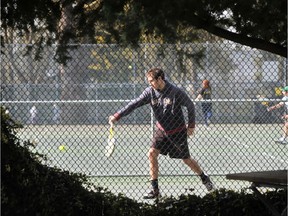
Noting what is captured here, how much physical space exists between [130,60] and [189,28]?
306 inches

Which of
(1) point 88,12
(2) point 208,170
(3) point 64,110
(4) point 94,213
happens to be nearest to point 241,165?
(2) point 208,170

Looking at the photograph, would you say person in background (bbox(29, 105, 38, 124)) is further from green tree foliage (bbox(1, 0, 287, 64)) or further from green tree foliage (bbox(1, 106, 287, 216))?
green tree foliage (bbox(1, 0, 287, 64))

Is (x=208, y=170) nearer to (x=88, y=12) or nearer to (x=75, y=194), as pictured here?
(x=75, y=194)

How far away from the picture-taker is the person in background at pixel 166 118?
11.0m

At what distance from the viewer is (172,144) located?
1144 centimetres

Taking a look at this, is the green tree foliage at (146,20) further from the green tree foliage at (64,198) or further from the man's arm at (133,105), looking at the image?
the man's arm at (133,105)

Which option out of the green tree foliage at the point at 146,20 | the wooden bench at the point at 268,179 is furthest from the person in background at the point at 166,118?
the green tree foliage at the point at 146,20

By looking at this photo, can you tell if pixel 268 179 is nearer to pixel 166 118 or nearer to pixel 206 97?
pixel 166 118

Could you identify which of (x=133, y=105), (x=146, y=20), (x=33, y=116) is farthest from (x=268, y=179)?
(x=33, y=116)

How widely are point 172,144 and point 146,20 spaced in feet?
19.4

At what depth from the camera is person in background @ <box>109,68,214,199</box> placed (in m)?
11.0

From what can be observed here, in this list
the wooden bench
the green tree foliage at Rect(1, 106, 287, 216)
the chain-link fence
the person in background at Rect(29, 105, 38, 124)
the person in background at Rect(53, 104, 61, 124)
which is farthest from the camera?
the person in background at Rect(29, 105, 38, 124)

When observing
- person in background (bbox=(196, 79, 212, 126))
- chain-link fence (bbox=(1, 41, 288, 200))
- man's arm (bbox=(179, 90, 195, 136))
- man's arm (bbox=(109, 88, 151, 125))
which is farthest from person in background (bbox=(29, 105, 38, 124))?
man's arm (bbox=(179, 90, 195, 136))

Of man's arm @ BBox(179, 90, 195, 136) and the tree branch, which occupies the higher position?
man's arm @ BBox(179, 90, 195, 136)
